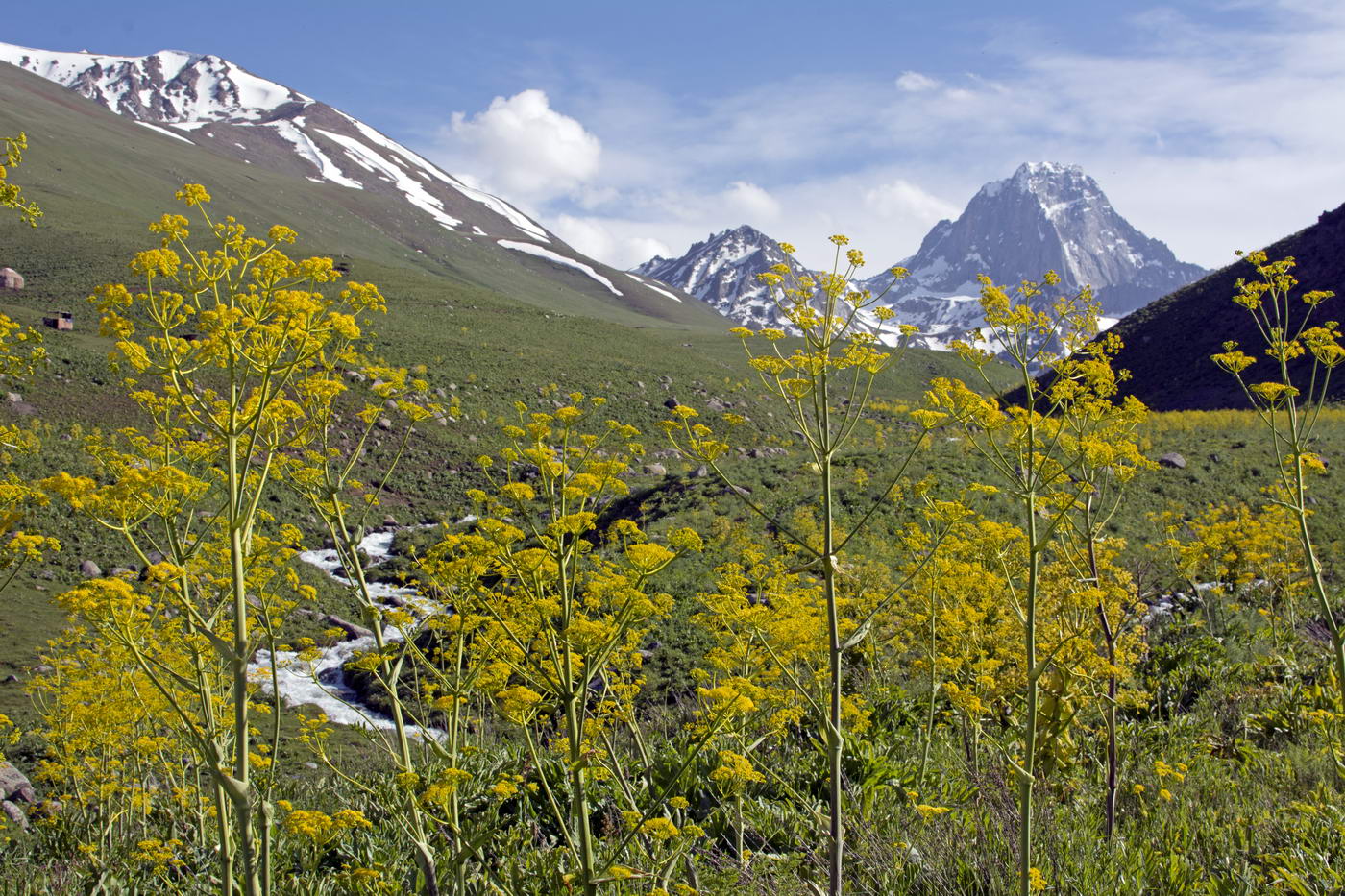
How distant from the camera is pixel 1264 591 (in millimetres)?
11523

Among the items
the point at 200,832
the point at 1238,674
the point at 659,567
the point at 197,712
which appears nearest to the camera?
the point at 659,567

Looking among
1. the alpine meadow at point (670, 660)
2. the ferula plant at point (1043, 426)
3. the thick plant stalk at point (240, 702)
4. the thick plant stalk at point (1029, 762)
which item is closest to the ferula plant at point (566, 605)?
the alpine meadow at point (670, 660)

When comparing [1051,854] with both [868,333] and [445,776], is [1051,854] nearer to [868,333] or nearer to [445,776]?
[868,333]

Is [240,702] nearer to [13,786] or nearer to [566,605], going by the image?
[566,605]

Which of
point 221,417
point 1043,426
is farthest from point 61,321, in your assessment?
point 1043,426

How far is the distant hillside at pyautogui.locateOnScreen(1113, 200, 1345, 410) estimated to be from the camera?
4444cm

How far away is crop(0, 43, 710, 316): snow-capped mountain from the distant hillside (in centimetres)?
7468

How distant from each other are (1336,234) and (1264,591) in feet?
176

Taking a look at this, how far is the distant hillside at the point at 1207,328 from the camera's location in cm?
4444

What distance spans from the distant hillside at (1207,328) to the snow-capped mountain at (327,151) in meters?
74.7

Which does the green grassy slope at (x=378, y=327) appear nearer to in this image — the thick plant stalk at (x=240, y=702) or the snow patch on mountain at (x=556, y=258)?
the snow patch on mountain at (x=556, y=258)

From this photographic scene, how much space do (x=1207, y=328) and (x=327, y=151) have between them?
145 meters

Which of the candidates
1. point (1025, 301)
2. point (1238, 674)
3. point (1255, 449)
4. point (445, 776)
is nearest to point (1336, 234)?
point (1255, 449)

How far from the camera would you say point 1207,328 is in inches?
1982
